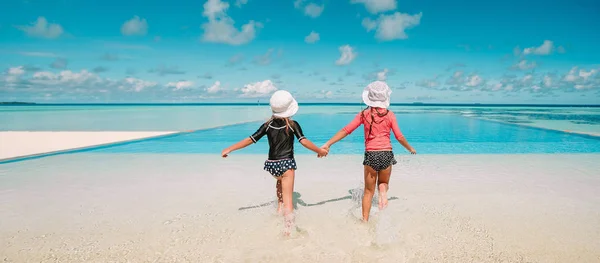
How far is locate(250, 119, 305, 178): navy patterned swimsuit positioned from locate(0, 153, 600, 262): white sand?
874 mm

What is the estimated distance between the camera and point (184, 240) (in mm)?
4508

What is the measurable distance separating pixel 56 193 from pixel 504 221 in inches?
293

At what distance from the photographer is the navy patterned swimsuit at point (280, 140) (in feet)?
15.1

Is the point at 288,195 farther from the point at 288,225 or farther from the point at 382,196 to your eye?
the point at 382,196

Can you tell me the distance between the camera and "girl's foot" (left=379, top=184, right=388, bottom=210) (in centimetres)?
528

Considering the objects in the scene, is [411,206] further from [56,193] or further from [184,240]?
[56,193]

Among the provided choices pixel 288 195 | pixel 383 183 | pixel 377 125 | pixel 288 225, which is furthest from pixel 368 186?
pixel 288 225

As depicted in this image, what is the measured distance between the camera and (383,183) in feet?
17.0

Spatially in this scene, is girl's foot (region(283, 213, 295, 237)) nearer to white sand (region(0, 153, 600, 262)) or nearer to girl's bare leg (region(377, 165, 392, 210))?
white sand (region(0, 153, 600, 262))

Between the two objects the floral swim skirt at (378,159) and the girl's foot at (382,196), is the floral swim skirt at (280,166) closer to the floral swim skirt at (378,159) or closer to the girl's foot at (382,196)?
the floral swim skirt at (378,159)

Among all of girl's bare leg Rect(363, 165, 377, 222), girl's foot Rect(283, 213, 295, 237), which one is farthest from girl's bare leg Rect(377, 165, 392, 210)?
girl's foot Rect(283, 213, 295, 237)

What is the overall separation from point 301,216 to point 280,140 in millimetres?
1417

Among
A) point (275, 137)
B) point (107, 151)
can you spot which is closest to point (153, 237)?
point (275, 137)

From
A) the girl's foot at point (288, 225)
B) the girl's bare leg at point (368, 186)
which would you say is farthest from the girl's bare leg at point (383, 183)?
the girl's foot at point (288, 225)
